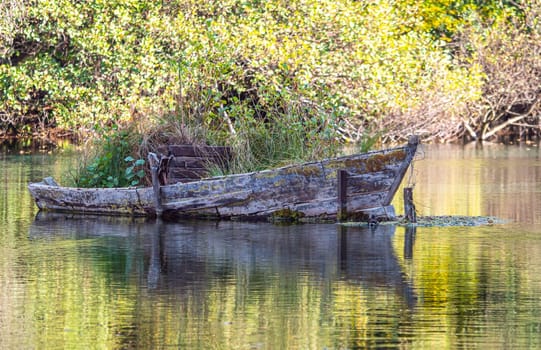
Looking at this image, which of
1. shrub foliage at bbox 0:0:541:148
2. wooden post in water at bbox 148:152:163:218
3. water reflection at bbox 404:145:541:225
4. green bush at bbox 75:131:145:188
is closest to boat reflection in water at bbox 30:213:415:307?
wooden post in water at bbox 148:152:163:218

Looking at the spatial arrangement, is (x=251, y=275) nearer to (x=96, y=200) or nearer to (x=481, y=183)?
(x=96, y=200)

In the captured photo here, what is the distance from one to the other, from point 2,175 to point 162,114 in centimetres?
890

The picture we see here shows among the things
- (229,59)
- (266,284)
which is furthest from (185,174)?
(229,59)

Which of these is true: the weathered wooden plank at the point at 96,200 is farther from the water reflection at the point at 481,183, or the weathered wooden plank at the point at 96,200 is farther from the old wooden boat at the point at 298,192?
the water reflection at the point at 481,183

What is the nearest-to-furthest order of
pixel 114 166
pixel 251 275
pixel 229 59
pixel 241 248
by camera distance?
1. pixel 251 275
2. pixel 241 248
3. pixel 114 166
4. pixel 229 59

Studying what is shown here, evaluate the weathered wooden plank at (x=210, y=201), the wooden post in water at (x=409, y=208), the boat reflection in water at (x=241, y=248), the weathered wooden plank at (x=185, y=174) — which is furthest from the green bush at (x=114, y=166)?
the wooden post in water at (x=409, y=208)

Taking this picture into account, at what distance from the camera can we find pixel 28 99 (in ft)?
140

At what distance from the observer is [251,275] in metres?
13.7

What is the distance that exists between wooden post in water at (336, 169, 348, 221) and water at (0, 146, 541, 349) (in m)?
0.56

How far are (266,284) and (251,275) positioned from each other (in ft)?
2.47

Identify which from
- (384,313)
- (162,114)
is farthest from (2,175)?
(384,313)

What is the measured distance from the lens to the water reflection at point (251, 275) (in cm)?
1060

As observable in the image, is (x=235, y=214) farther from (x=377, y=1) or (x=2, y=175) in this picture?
(x=377, y=1)

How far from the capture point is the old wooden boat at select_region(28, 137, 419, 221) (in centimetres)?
1964
